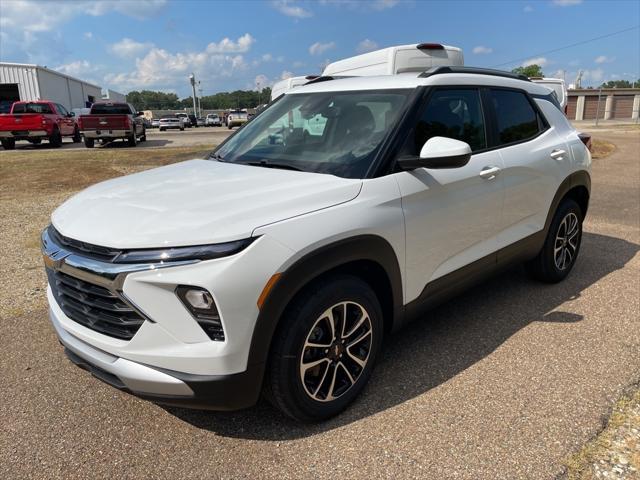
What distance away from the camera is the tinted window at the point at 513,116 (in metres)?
3.88

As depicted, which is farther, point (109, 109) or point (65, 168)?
point (109, 109)

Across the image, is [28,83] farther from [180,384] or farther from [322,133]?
[180,384]

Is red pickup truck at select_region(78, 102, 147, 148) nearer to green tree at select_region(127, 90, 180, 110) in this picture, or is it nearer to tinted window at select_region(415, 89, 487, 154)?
tinted window at select_region(415, 89, 487, 154)

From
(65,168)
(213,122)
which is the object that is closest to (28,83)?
(213,122)

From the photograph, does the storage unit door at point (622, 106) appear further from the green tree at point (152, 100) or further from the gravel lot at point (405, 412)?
the green tree at point (152, 100)

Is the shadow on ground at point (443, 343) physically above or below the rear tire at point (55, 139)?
below

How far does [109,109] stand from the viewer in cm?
1977

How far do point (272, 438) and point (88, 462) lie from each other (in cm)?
90

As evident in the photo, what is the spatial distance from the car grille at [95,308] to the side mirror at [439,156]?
5.49ft

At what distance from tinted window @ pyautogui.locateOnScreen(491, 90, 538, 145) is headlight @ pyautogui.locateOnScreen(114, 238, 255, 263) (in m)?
2.51

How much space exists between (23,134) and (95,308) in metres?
19.8

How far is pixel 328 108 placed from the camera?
3494 mm

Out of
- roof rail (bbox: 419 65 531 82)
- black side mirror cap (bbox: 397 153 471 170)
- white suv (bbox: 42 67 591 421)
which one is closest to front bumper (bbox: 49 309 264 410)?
white suv (bbox: 42 67 591 421)

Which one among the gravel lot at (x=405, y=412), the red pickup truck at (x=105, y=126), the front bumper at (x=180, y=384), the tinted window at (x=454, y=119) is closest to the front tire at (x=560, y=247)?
the gravel lot at (x=405, y=412)
